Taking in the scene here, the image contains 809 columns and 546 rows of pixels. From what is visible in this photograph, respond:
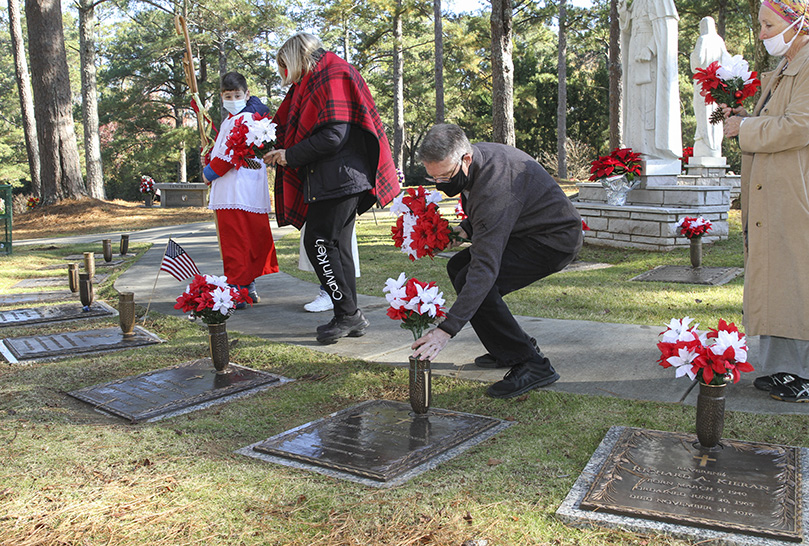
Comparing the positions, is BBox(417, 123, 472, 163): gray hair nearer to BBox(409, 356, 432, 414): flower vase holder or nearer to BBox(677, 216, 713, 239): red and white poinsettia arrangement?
BBox(409, 356, 432, 414): flower vase holder

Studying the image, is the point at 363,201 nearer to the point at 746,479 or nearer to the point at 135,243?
the point at 746,479

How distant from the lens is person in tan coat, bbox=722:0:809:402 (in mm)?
3438

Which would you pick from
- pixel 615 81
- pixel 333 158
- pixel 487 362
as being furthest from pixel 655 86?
pixel 615 81

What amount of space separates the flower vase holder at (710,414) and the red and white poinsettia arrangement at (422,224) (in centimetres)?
158

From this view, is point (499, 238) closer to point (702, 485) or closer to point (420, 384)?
point (420, 384)

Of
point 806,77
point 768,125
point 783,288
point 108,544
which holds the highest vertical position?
point 806,77

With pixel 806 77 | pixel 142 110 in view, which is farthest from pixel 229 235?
pixel 142 110

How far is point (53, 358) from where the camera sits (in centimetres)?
483

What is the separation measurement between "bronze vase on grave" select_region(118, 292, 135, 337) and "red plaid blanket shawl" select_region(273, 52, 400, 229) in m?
1.30

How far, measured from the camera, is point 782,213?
3.51 m

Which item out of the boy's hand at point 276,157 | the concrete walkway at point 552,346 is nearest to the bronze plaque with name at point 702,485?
the concrete walkway at point 552,346

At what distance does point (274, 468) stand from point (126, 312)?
9.30 feet

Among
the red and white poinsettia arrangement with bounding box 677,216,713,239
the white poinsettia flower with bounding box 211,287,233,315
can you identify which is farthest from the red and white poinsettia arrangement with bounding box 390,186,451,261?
the red and white poinsettia arrangement with bounding box 677,216,713,239

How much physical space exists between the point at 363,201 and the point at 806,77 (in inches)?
116
